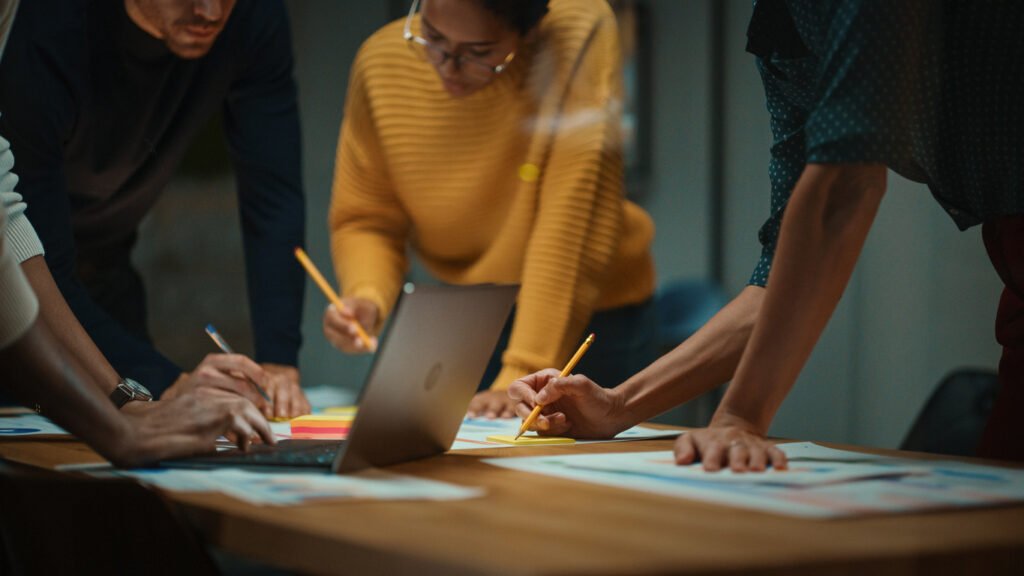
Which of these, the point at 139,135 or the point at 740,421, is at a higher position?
the point at 139,135

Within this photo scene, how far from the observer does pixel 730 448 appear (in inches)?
41.6

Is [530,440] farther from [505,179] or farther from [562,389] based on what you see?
[505,179]

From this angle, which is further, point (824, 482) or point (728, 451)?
point (728, 451)

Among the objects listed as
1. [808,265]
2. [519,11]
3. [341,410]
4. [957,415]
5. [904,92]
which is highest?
[519,11]

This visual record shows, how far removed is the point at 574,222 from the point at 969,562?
1375mm

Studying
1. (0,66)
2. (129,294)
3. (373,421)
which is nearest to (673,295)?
(129,294)

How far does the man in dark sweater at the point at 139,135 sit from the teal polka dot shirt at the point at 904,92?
32.7 inches

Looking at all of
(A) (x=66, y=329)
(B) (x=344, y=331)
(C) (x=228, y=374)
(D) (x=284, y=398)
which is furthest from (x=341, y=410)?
(A) (x=66, y=329)

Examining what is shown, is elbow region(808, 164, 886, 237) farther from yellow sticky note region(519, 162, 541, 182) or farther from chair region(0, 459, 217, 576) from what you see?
yellow sticky note region(519, 162, 541, 182)

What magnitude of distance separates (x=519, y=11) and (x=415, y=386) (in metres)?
1.16

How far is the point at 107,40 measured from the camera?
6.54 ft

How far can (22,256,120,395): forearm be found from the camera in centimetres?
146

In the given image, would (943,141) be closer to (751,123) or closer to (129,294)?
(129,294)

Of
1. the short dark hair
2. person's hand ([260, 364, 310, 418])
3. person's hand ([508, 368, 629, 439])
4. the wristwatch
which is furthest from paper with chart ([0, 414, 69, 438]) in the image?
the short dark hair
